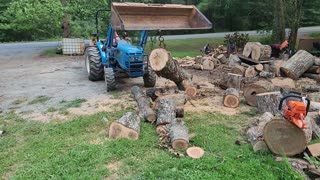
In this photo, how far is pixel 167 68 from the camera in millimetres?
6383

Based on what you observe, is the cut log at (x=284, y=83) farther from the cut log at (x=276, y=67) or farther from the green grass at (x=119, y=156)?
the green grass at (x=119, y=156)

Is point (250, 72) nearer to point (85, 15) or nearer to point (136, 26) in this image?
point (136, 26)

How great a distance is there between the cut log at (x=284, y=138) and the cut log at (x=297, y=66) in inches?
203

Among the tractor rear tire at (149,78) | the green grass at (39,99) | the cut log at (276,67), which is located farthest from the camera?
the cut log at (276,67)

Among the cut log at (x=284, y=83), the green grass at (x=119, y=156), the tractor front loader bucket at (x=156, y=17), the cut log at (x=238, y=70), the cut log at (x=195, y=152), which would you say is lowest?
the green grass at (x=119, y=156)

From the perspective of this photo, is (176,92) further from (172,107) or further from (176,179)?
(176,179)

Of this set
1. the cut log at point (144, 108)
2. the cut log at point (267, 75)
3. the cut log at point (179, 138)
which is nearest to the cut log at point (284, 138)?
the cut log at point (179, 138)

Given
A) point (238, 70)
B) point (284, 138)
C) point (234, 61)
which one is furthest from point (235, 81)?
point (284, 138)

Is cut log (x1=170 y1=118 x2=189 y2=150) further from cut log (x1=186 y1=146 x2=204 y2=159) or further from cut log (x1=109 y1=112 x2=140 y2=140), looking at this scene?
cut log (x1=109 y1=112 x2=140 y2=140)

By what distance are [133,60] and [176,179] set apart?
4.10 metres

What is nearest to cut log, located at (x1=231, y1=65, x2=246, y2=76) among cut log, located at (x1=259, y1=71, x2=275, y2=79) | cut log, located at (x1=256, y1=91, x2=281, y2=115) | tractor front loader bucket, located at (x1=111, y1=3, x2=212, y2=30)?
cut log, located at (x1=259, y1=71, x2=275, y2=79)

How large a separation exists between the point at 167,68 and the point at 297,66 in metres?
4.27

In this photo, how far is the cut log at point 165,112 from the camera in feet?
16.6

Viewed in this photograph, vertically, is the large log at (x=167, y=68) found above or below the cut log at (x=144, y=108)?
above
